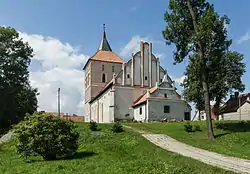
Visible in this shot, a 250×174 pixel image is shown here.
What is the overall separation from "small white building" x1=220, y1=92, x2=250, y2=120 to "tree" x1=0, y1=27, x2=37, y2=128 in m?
32.9

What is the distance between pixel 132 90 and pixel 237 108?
57.1ft

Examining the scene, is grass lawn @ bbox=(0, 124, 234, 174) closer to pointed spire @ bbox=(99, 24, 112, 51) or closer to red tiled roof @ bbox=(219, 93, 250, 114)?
red tiled roof @ bbox=(219, 93, 250, 114)

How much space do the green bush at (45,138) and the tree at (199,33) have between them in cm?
1234

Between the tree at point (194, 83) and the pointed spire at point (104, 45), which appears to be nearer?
the tree at point (194, 83)

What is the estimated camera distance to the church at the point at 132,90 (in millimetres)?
45906

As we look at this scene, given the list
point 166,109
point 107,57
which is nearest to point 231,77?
point 166,109

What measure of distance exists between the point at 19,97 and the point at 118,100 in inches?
598

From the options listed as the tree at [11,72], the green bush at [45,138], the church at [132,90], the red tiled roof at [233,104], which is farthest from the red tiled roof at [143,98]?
the green bush at [45,138]

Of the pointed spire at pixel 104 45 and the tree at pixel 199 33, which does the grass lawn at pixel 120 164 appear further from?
the pointed spire at pixel 104 45

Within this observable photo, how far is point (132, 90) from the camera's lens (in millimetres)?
51469

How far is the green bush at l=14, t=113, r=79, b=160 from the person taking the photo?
16.1m

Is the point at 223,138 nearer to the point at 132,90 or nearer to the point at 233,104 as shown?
the point at 132,90

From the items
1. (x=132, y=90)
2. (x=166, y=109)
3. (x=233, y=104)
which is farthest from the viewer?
(x=233, y=104)

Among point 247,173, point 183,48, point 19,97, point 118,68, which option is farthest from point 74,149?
point 118,68
